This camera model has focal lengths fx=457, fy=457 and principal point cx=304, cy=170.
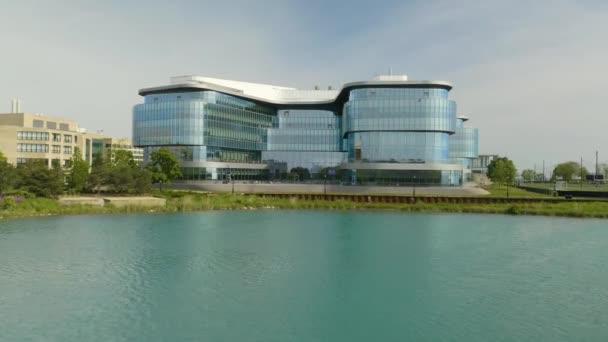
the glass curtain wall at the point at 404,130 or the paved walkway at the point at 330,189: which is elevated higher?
the glass curtain wall at the point at 404,130

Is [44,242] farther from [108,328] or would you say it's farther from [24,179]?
[24,179]

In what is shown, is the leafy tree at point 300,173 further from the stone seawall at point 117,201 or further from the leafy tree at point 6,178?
the leafy tree at point 6,178

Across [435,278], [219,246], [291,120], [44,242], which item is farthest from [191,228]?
[291,120]

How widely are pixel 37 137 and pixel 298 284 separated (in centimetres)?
11416

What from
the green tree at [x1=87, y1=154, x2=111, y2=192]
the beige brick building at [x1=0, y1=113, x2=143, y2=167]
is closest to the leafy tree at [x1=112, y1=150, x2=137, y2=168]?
the beige brick building at [x1=0, y1=113, x2=143, y2=167]

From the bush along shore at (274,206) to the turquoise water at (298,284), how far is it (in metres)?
8.39

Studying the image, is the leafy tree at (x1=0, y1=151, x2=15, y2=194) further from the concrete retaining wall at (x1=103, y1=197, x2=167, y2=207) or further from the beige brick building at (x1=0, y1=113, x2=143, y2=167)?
the beige brick building at (x1=0, y1=113, x2=143, y2=167)

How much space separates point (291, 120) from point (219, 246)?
92997 mm

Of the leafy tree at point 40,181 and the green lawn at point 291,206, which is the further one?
the leafy tree at point 40,181

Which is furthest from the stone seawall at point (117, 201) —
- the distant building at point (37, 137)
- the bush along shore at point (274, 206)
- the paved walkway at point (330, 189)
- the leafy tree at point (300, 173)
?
the leafy tree at point (300, 173)

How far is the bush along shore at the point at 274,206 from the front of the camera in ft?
188

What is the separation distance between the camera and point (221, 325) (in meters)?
20.5

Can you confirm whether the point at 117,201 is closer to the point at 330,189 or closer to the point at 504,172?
the point at 330,189

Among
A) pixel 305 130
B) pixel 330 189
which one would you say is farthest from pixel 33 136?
pixel 330 189
